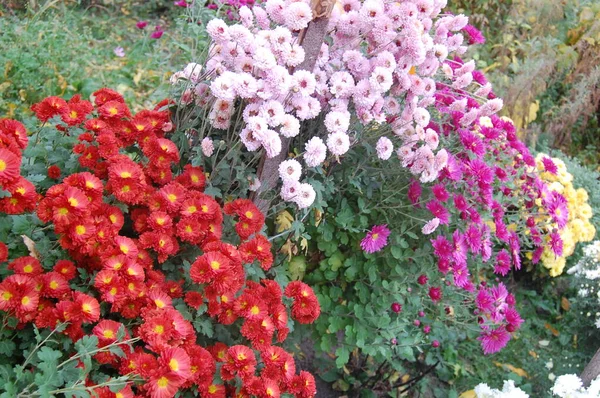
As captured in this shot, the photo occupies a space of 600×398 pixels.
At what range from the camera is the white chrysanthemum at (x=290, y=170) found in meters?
2.06

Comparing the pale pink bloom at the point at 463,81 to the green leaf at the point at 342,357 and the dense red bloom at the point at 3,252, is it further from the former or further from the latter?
the dense red bloom at the point at 3,252

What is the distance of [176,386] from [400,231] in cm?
126

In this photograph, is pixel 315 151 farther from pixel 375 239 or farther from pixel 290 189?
pixel 375 239

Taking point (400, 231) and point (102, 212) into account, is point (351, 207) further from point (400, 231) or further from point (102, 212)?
point (102, 212)

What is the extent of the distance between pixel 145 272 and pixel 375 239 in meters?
0.90

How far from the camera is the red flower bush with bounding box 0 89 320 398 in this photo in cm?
165

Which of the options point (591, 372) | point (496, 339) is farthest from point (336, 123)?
point (591, 372)

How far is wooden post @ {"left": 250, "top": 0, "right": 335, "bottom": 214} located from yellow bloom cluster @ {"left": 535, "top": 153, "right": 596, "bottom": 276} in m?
1.70

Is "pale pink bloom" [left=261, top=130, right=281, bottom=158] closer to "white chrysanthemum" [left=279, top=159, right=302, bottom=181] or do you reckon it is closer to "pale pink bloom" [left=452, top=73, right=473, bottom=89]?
"white chrysanthemum" [left=279, top=159, right=302, bottom=181]

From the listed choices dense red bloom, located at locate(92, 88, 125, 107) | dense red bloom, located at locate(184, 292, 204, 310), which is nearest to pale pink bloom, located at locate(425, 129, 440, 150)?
dense red bloom, located at locate(184, 292, 204, 310)

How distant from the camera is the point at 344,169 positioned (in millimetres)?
2520

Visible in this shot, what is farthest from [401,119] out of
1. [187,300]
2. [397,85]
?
[187,300]

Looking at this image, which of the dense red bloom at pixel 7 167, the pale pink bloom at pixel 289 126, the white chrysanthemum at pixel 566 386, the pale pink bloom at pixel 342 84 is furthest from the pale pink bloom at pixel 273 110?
the white chrysanthemum at pixel 566 386

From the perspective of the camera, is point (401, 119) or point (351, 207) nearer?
point (401, 119)
